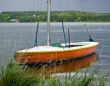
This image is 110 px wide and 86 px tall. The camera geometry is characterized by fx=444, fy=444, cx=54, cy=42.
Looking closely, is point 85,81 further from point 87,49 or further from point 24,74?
point 87,49

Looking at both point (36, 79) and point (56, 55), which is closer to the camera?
point (36, 79)

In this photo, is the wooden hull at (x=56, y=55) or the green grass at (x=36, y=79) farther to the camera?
the wooden hull at (x=56, y=55)

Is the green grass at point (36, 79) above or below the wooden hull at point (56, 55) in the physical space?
above

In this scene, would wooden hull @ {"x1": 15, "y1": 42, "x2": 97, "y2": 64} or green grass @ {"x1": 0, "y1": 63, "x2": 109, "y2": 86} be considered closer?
green grass @ {"x1": 0, "y1": 63, "x2": 109, "y2": 86}

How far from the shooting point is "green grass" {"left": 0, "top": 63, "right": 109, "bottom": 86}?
7.41 metres

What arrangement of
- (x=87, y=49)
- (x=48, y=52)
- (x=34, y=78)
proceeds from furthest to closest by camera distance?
(x=87, y=49)
(x=48, y=52)
(x=34, y=78)

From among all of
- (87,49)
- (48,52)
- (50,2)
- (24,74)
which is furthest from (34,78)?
(87,49)

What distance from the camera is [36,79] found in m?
8.89

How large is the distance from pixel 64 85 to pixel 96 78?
0.71m

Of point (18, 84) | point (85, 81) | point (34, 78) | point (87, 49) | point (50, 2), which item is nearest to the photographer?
point (85, 81)

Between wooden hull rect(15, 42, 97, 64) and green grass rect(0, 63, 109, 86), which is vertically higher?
green grass rect(0, 63, 109, 86)

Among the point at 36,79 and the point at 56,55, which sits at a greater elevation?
the point at 36,79

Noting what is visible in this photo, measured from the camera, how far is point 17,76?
8.60m

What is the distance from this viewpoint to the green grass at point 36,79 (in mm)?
7414
